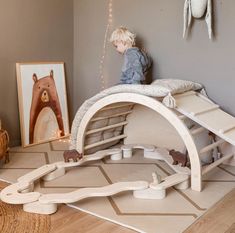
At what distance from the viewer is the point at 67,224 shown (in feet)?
5.06

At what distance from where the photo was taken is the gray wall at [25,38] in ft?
8.47

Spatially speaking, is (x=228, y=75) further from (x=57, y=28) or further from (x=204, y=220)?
(x=57, y=28)

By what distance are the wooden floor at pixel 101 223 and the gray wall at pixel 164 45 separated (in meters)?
0.96

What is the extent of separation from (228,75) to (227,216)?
1.09 meters

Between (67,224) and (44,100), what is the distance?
1.49 metres

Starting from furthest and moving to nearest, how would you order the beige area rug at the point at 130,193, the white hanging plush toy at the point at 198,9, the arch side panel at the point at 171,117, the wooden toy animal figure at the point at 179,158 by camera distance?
1. the white hanging plush toy at the point at 198,9
2. the wooden toy animal figure at the point at 179,158
3. the arch side panel at the point at 171,117
4. the beige area rug at the point at 130,193

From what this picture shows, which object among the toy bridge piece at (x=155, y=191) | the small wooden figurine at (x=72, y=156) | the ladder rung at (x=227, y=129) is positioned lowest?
the toy bridge piece at (x=155, y=191)

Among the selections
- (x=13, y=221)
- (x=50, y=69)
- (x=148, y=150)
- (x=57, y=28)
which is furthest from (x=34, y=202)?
(x=57, y=28)

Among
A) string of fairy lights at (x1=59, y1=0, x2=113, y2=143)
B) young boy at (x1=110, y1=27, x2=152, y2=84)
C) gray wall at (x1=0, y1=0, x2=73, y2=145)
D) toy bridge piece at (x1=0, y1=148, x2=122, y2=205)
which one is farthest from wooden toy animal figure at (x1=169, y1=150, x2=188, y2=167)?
gray wall at (x1=0, y1=0, x2=73, y2=145)

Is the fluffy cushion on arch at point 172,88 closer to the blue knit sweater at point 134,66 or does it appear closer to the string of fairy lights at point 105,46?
the blue knit sweater at point 134,66

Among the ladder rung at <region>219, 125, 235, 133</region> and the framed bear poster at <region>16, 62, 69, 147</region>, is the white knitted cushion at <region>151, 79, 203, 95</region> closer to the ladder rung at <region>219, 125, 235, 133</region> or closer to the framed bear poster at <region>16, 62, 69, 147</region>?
the ladder rung at <region>219, 125, 235, 133</region>

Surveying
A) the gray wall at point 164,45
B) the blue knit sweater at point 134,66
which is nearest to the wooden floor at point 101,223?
the gray wall at point 164,45

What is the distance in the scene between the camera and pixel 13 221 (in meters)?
1.56

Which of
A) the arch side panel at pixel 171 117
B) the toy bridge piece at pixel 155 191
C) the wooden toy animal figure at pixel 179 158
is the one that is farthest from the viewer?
the wooden toy animal figure at pixel 179 158
